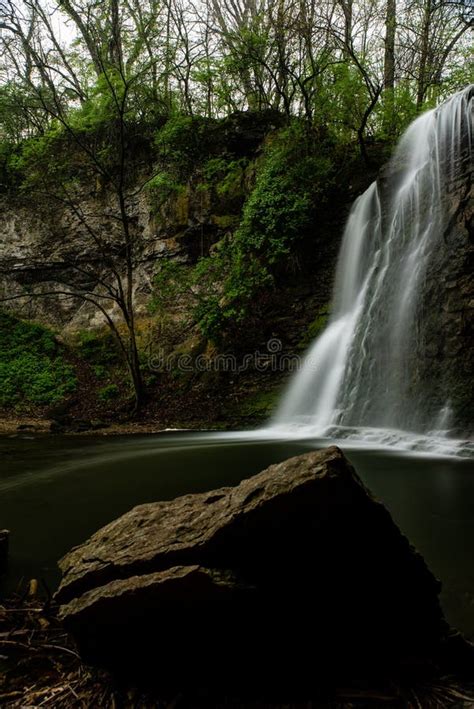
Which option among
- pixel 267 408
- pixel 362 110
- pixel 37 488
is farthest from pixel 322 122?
pixel 37 488

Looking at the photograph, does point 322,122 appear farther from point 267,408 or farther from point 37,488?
point 37,488

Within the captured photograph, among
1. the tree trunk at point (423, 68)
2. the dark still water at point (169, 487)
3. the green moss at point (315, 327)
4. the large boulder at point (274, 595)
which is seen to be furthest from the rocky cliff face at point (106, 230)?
the large boulder at point (274, 595)

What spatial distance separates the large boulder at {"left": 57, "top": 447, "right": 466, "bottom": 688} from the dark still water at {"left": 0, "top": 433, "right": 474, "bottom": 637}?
1.56ft

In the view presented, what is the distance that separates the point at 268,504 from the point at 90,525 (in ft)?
7.02

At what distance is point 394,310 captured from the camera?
8.51m

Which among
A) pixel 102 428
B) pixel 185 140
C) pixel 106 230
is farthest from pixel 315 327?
pixel 106 230

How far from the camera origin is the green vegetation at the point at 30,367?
13.3 m

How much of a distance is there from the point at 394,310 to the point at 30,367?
11753 mm

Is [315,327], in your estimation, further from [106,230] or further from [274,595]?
[106,230]

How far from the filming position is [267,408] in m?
9.92

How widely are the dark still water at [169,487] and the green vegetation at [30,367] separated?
6.14 m

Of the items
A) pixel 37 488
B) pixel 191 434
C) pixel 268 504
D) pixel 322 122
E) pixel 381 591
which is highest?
pixel 322 122

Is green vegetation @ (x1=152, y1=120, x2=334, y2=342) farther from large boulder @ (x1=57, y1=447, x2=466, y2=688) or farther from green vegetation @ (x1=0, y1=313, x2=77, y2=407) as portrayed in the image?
large boulder @ (x1=57, y1=447, x2=466, y2=688)

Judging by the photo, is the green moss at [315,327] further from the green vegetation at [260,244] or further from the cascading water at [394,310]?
the green vegetation at [260,244]
